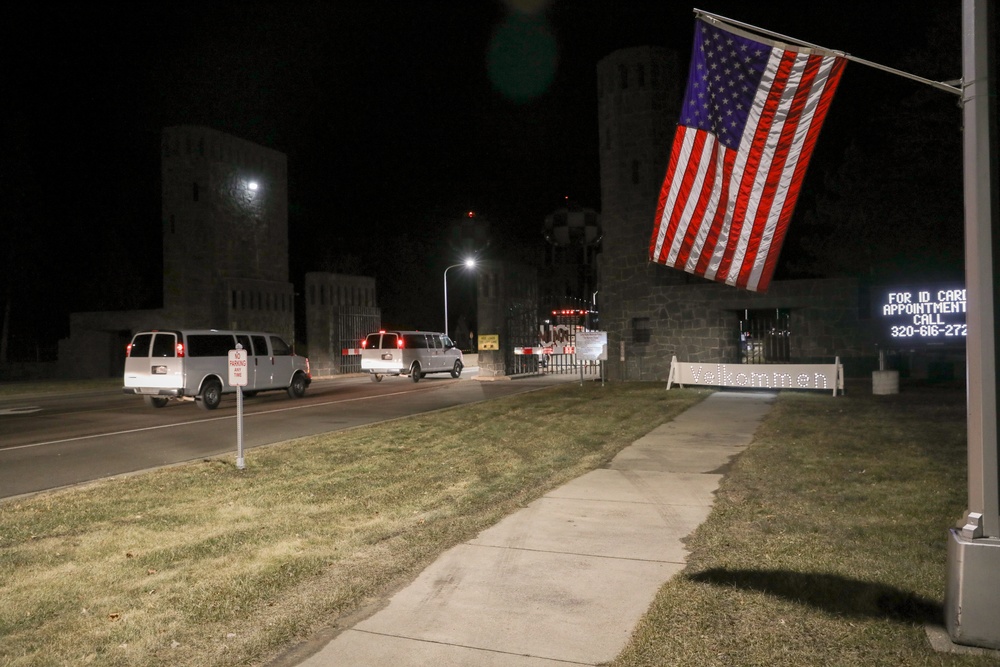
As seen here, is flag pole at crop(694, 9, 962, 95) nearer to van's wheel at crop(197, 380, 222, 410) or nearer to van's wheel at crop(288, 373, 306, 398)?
van's wheel at crop(197, 380, 222, 410)

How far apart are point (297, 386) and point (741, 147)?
15375mm

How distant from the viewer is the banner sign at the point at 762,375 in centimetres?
1897

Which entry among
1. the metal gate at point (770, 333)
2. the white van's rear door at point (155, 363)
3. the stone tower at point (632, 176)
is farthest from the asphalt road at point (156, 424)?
the metal gate at point (770, 333)

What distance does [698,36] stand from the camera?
960 cm

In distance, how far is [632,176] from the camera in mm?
24172

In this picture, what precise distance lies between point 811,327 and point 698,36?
1437 cm

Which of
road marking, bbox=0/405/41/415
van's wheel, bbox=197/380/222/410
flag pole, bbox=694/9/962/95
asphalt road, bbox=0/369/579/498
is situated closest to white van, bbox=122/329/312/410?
van's wheel, bbox=197/380/222/410

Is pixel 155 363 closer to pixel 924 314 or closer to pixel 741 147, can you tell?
pixel 741 147

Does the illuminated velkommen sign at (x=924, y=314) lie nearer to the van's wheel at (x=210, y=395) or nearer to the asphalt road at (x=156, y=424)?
the asphalt road at (x=156, y=424)

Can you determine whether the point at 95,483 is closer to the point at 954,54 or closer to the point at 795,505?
the point at 795,505

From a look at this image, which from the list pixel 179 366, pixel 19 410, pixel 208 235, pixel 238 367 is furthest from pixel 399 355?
pixel 238 367

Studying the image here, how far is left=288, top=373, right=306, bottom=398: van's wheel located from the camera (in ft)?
71.8

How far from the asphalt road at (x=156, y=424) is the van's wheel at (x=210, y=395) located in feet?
0.79

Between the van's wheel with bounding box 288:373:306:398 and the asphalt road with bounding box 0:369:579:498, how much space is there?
9.8 inches
